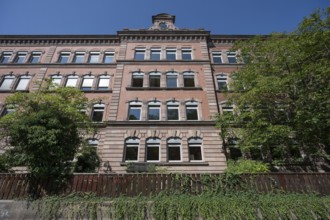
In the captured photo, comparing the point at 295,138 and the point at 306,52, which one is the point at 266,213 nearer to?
the point at 295,138

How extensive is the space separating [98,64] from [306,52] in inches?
787

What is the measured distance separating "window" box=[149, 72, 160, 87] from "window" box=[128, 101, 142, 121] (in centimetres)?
290

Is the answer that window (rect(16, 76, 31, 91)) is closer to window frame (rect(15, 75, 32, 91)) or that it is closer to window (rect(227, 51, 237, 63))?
window frame (rect(15, 75, 32, 91))

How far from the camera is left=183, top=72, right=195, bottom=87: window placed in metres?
21.0

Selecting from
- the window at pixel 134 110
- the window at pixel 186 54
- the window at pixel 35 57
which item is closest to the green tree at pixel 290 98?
the window at pixel 134 110

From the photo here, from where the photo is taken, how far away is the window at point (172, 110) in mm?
18666

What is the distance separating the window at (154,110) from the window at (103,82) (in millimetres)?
5613

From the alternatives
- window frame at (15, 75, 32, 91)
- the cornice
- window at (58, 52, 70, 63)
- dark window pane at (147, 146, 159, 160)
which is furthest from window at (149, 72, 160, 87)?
window frame at (15, 75, 32, 91)

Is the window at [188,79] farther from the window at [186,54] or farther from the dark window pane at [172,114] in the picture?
the dark window pane at [172,114]

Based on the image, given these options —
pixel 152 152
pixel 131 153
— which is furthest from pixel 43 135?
pixel 152 152

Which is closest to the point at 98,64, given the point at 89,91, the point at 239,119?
the point at 89,91

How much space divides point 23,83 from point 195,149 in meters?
19.6

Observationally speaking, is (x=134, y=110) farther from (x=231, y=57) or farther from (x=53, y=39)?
(x=53, y=39)

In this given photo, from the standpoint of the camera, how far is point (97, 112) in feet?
64.6
